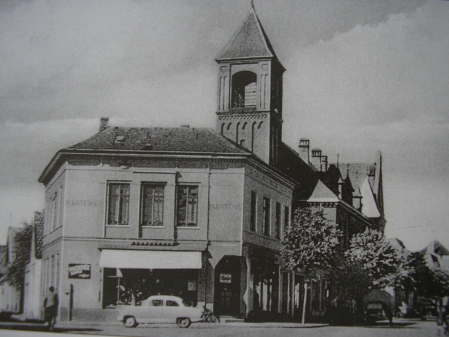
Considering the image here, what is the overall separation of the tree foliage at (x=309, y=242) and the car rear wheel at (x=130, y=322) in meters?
3.29

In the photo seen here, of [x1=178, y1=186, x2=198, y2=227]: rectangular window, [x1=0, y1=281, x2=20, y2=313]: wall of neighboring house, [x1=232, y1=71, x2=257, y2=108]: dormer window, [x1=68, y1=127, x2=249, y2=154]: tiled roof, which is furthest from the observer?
[x1=232, y1=71, x2=257, y2=108]: dormer window

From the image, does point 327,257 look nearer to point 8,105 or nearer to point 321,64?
point 321,64

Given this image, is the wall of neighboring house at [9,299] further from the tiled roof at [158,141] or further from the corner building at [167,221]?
the tiled roof at [158,141]

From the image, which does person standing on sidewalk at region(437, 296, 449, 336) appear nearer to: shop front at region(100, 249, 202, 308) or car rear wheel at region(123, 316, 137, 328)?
shop front at region(100, 249, 202, 308)

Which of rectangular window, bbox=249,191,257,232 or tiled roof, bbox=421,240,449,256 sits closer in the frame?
tiled roof, bbox=421,240,449,256

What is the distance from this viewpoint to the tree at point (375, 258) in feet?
44.4

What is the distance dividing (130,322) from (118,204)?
1959 millimetres

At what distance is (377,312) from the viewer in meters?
13.8

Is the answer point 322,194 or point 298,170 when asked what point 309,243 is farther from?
point 322,194

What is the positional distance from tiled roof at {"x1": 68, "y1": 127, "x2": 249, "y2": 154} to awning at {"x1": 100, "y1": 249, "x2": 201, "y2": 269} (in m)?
1.72

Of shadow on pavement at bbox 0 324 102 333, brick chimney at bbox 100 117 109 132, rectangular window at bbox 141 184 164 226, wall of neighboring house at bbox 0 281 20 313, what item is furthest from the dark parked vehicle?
wall of neighboring house at bbox 0 281 20 313

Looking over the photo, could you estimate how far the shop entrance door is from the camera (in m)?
14.0

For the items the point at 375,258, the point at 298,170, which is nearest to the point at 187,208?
the point at 375,258

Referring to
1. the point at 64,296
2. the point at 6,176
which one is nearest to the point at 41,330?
the point at 64,296
